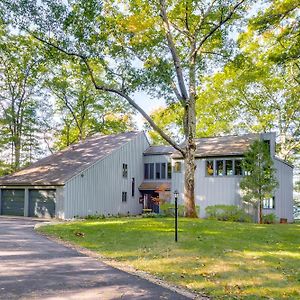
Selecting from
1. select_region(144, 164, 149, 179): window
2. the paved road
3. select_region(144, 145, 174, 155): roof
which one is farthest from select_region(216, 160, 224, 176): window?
the paved road

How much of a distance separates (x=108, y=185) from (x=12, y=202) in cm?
779

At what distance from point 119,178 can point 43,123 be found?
51.7 ft

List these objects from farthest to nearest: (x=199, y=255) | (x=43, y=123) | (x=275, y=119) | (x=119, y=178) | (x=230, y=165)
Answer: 1. (x=43, y=123)
2. (x=275, y=119)
3. (x=119, y=178)
4. (x=230, y=165)
5. (x=199, y=255)

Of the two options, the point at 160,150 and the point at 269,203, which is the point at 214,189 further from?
the point at 160,150

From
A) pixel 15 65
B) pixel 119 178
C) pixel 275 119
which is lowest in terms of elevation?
pixel 119 178

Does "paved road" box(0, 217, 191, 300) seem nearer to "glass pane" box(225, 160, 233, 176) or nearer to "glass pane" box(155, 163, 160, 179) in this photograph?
"glass pane" box(225, 160, 233, 176)

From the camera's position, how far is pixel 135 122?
1937 inches

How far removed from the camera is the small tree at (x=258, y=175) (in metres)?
24.3

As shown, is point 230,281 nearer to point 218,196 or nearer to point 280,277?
point 280,277

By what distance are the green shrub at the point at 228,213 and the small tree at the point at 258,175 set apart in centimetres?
101

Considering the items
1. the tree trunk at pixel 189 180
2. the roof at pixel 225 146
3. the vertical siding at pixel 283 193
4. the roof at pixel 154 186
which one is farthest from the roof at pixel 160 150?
the tree trunk at pixel 189 180

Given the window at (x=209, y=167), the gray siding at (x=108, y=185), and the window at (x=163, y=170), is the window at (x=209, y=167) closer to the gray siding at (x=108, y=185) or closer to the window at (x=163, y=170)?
the window at (x=163, y=170)

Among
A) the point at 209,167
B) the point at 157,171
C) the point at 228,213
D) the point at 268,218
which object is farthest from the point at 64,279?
the point at 157,171

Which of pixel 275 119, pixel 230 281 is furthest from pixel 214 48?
pixel 230 281
